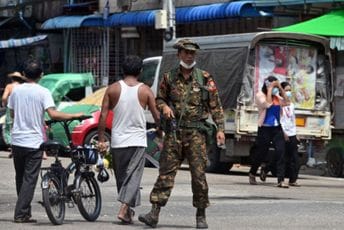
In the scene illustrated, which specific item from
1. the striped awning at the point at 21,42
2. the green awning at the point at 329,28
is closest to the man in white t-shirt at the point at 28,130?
the green awning at the point at 329,28

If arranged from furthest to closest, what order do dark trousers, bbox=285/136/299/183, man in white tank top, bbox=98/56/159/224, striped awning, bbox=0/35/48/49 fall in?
1. striped awning, bbox=0/35/48/49
2. dark trousers, bbox=285/136/299/183
3. man in white tank top, bbox=98/56/159/224

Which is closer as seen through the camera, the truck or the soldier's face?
the soldier's face

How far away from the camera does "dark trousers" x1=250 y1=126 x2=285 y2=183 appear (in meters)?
16.8

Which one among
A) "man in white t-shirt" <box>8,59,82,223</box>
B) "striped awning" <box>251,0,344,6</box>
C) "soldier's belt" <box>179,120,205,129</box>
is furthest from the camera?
"striped awning" <box>251,0,344,6</box>

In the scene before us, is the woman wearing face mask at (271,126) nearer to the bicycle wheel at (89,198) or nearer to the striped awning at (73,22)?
the bicycle wheel at (89,198)

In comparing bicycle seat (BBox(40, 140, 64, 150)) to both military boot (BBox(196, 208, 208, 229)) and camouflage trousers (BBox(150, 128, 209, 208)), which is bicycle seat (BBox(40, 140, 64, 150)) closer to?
camouflage trousers (BBox(150, 128, 209, 208))

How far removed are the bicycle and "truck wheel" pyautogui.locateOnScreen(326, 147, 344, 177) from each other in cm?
1094

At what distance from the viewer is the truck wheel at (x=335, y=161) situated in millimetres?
21219

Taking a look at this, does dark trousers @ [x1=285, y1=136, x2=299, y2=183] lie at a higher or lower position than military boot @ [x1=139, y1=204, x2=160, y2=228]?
lower

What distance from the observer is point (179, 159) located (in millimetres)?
10523

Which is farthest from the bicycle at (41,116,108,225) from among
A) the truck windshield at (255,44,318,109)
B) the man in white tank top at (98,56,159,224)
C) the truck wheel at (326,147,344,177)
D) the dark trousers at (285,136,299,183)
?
the truck wheel at (326,147,344,177)

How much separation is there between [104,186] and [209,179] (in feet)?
9.21

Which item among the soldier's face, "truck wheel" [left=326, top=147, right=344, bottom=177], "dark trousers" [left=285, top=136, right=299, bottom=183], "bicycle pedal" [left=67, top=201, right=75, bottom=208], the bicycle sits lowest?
"truck wheel" [left=326, top=147, right=344, bottom=177]

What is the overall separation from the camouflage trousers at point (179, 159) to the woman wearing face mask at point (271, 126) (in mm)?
6436
